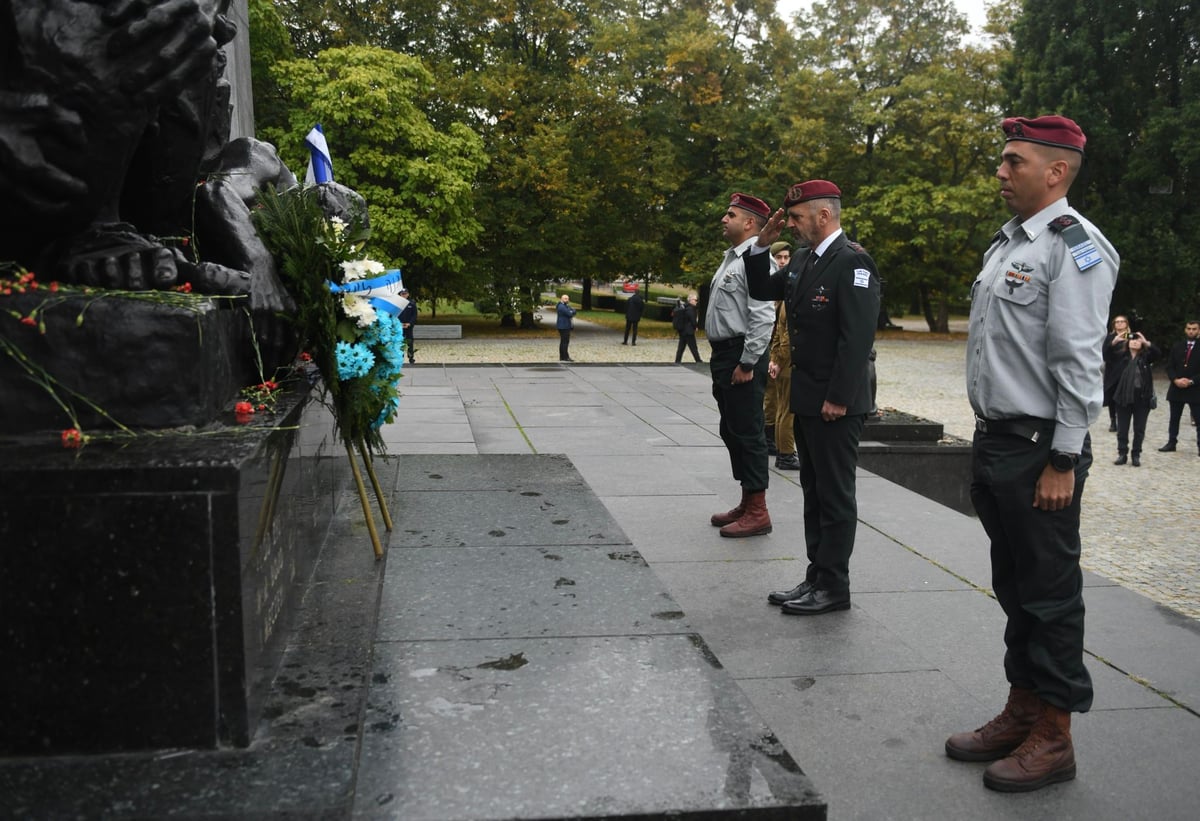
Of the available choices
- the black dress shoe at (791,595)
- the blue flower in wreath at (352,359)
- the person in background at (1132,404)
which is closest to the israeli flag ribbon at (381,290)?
the blue flower in wreath at (352,359)

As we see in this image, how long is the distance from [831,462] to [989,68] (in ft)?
104

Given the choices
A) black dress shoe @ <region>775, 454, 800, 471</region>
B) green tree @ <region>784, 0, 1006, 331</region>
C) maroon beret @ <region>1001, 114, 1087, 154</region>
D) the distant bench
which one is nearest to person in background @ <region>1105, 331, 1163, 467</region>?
black dress shoe @ <region>775, 454, 800, 471</region>

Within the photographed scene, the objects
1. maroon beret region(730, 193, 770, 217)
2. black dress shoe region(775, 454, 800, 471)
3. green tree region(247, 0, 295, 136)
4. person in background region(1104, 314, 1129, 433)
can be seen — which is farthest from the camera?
green tree region(247, 0, 295, 136)

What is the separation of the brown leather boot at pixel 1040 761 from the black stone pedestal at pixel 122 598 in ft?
6.87

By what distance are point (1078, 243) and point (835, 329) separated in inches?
63.7

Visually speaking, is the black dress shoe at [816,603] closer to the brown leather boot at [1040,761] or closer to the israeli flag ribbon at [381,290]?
the brown leather boot at [1040,761]

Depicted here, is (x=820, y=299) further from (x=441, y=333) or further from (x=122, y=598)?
(x=441, y=333)

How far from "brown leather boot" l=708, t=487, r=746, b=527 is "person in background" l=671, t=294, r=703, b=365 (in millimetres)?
14869

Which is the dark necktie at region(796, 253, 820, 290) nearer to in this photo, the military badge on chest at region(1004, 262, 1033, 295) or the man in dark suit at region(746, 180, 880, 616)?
the man in dark suit at region(746, 180, 880, 616)

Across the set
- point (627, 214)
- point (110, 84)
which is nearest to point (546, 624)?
point (110, 84)

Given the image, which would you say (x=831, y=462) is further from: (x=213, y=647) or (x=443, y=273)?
(x=443, y=273)

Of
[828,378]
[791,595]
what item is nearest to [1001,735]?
[791,595]

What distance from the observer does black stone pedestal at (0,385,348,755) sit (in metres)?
2.23

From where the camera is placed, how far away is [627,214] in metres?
32.6
